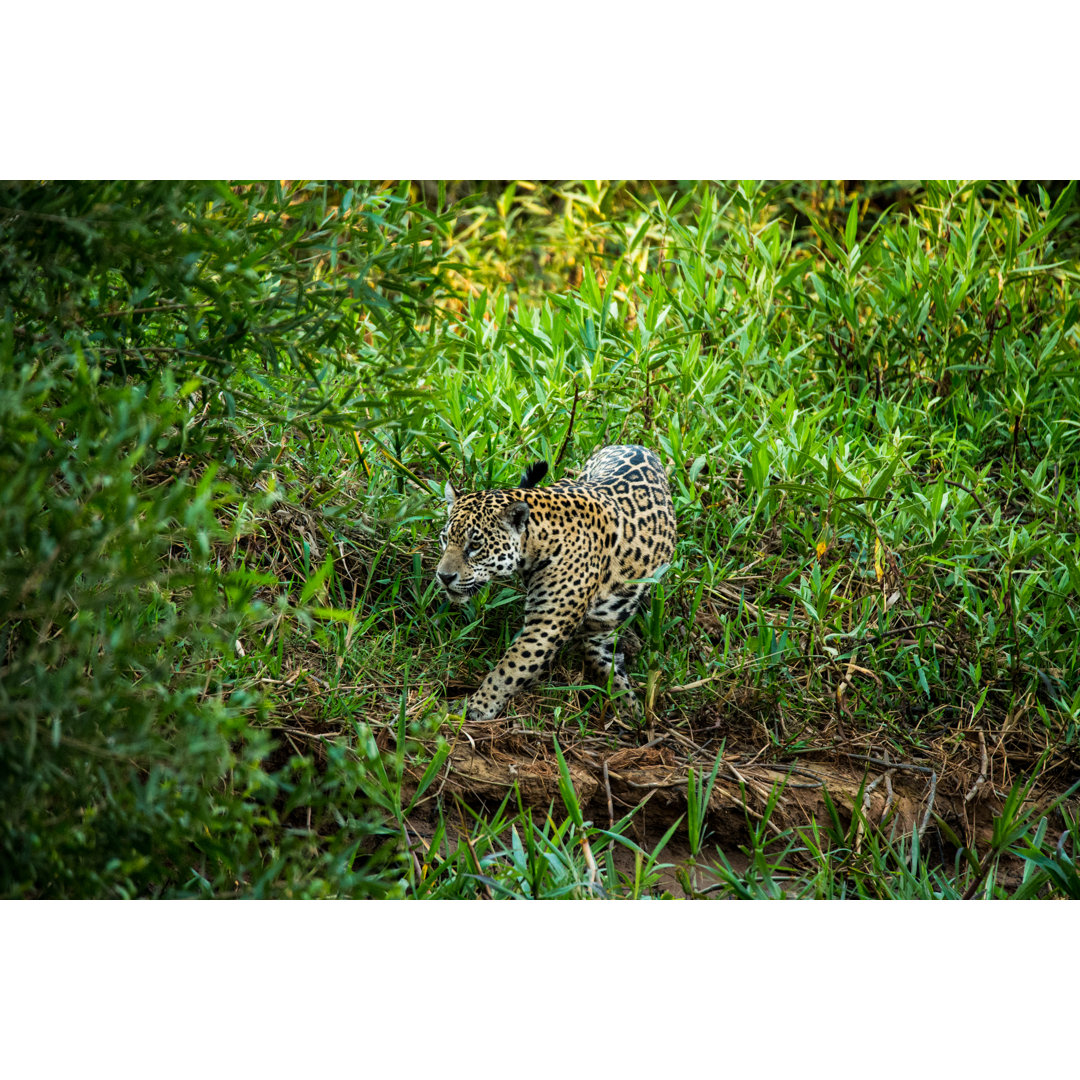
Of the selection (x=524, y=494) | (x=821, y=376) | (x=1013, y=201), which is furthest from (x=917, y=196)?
(x=524, y=494)

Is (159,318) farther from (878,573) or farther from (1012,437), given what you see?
(1012,437)

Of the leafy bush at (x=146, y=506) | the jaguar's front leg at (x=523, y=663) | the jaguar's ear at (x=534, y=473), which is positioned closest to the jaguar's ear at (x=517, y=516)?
the jaguar's ear at (x=534, y=473)

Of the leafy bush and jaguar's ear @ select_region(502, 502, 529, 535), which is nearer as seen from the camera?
the leafy bush

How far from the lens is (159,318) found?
3355 millimetres

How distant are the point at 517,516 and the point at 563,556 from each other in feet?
1.02

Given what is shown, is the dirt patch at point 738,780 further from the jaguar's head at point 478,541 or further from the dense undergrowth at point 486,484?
the jaguar's head at point 478,541

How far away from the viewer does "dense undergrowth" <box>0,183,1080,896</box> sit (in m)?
2.45

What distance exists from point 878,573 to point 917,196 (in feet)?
16.0

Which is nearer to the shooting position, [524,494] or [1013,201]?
[524,494]

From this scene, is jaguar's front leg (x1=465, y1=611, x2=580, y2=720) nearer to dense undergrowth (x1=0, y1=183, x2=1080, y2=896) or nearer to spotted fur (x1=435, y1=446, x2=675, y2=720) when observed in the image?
spotted fur (x1=435, y1=446, x2=675, y2=720)

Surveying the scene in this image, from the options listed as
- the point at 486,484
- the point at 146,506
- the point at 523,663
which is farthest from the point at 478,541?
the point at 146,506

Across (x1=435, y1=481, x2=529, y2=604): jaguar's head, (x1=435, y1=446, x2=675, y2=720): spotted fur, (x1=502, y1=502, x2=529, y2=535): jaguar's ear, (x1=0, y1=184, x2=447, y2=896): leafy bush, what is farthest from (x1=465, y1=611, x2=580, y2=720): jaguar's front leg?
(x1=0, y1=184, x2=447, y2=896): leafy bush

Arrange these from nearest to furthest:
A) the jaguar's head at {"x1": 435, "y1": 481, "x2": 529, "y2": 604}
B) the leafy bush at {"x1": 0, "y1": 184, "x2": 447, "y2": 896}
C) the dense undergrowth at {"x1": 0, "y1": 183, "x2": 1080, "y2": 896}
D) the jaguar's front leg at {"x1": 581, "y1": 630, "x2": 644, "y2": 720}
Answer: the leafy bush at {"x1": 0, "y1": 184, "x2": 447, "y2": 896} < the dense undergrowth at {"x1": 0, "y1": 183, "x2": 1080, "y2": 896} < the jaguar's head at {"x1": 435, "y1": 481, "x2": 529, "y2": 604} < the jaguar's front leg at {"x1": 581, "y1": 630, "x2": 644, "y2": 720}

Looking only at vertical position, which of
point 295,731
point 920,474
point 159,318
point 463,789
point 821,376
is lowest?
point 463,789
